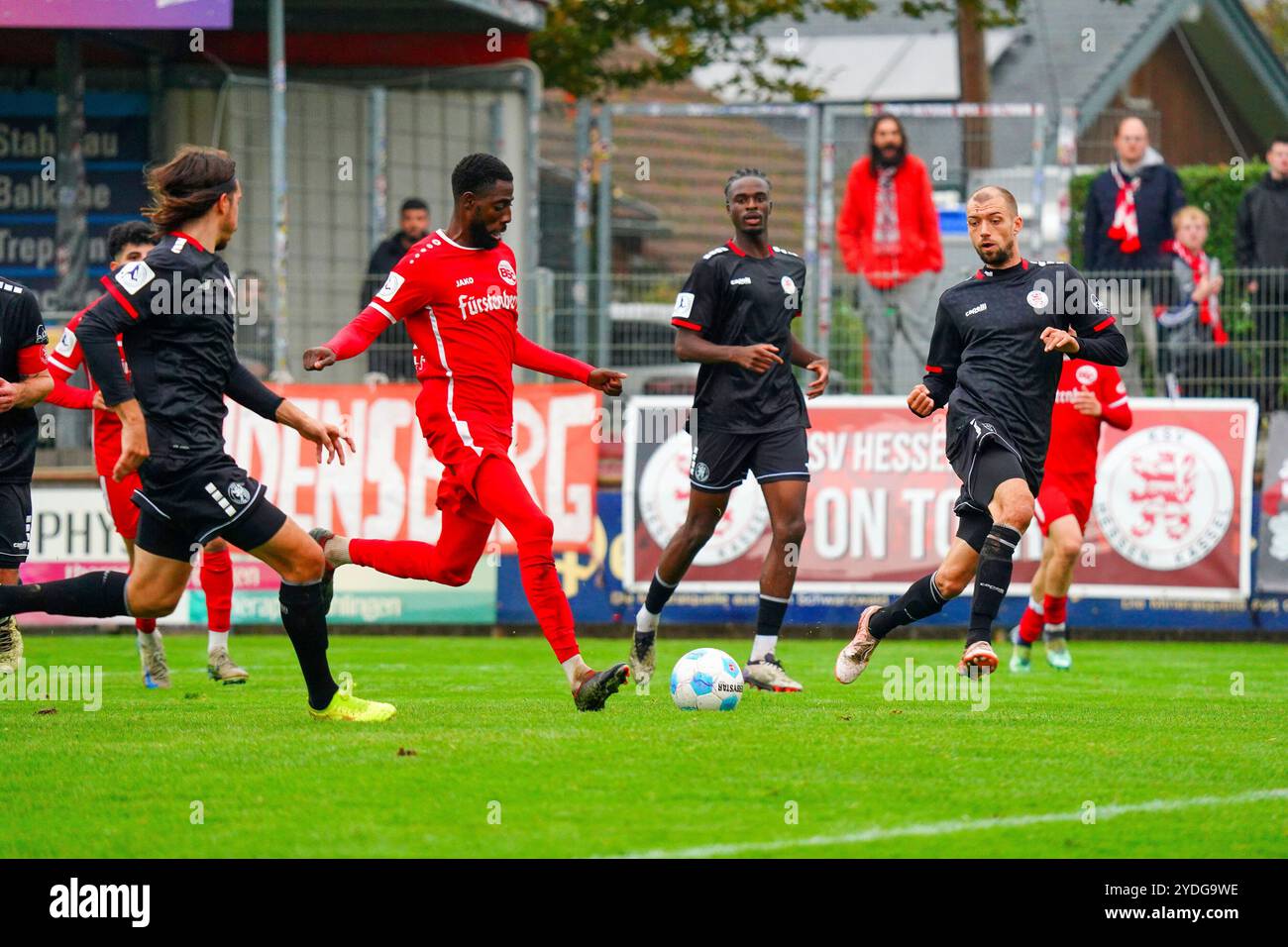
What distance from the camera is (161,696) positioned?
395 inches

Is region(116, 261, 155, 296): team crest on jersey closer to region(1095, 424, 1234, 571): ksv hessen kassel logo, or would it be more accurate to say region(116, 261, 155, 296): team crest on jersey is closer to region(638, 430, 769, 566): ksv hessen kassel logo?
region(638, 430, 769, 566): ksv hessen kassel logo

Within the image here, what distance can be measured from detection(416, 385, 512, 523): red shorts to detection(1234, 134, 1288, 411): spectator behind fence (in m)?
8.82

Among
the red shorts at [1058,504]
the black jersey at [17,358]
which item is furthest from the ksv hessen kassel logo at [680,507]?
the black jersey at [17,358]

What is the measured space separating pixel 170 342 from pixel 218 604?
347 centimetres

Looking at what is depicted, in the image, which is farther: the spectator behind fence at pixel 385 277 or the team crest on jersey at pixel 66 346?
the spectator behind fence at pixel 385 277

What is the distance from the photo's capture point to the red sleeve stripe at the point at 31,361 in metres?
9.70

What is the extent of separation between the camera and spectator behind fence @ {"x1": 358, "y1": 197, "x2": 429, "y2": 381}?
52.9 ft

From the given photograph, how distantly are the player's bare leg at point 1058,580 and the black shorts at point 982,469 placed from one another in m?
2.85

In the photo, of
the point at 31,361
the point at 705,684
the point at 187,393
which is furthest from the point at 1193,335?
the point at 187,393

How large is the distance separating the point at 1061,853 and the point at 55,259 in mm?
16068

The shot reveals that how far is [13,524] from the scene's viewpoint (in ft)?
32.1

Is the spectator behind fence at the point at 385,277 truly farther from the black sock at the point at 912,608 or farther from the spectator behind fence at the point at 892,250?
the black sock at the point at 912,608

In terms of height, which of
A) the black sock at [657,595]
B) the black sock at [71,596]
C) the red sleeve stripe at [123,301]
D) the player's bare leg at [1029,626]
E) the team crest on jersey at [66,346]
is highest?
the red sleeve stripe at [123,301]

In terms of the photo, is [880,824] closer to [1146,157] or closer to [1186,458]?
[1186,458]
